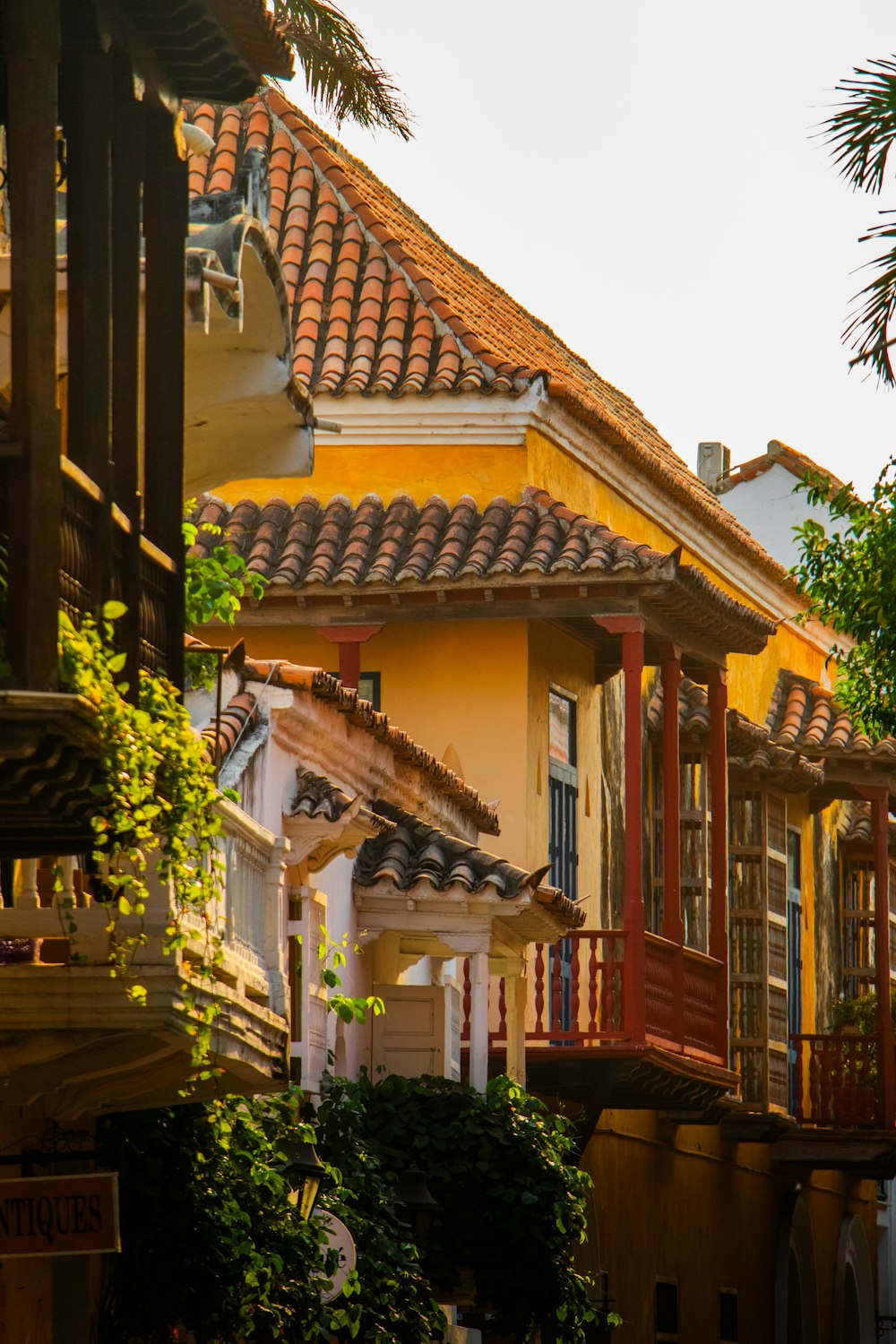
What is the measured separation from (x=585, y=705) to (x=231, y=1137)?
10957mm

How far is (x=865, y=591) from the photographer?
1677 cm

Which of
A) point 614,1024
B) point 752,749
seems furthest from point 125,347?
point 752,749

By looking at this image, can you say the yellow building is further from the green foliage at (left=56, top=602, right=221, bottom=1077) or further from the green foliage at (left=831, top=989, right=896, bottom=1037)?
the green foliage at (left=56, top=602, right=221, bottom=1077)

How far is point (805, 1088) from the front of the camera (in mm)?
28656

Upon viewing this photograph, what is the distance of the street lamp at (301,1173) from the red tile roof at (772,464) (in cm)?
2477

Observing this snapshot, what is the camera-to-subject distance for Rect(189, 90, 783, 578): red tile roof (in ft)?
73.2

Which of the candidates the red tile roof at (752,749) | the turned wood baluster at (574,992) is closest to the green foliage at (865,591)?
the turned wood baluster at (574,992)

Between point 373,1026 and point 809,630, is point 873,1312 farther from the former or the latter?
point 373,1026

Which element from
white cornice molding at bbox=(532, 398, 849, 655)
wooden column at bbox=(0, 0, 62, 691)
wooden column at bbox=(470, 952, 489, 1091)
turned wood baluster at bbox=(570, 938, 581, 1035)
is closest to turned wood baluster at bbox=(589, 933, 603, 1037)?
turned wood baluster at bbox=(570, 938, 581, 1035)

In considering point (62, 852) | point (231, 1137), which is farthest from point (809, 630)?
point (62, 852)

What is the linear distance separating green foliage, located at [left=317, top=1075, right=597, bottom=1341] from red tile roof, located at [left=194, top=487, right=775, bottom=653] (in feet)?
17.4

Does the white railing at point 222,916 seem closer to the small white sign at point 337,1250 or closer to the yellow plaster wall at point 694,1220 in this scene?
the small white sign at point 337,1250

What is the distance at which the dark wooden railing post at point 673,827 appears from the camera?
2194 centimetres

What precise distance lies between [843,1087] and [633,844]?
7.75 metres
